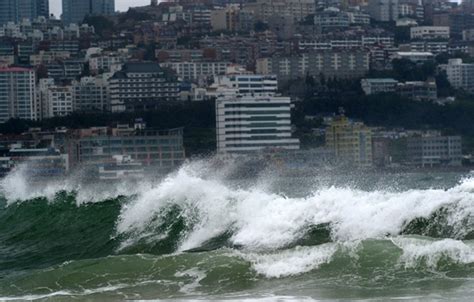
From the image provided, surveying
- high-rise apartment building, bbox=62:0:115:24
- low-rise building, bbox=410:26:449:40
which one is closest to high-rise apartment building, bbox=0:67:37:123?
low-rise building, bbox=410:26:449:40

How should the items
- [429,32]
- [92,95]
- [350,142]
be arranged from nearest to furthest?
[350,142], [92,95], [429,32]

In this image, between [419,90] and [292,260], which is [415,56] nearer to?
[419,90]

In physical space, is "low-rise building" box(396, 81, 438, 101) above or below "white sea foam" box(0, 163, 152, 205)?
below

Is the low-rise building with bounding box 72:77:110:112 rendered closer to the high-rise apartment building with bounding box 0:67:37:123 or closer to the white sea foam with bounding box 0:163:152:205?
the high-rise apartment building with bounding box 0:67:37:123

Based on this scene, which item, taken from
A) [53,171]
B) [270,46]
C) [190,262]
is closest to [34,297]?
[190,262]

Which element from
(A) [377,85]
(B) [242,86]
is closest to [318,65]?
(A) [377,85]
